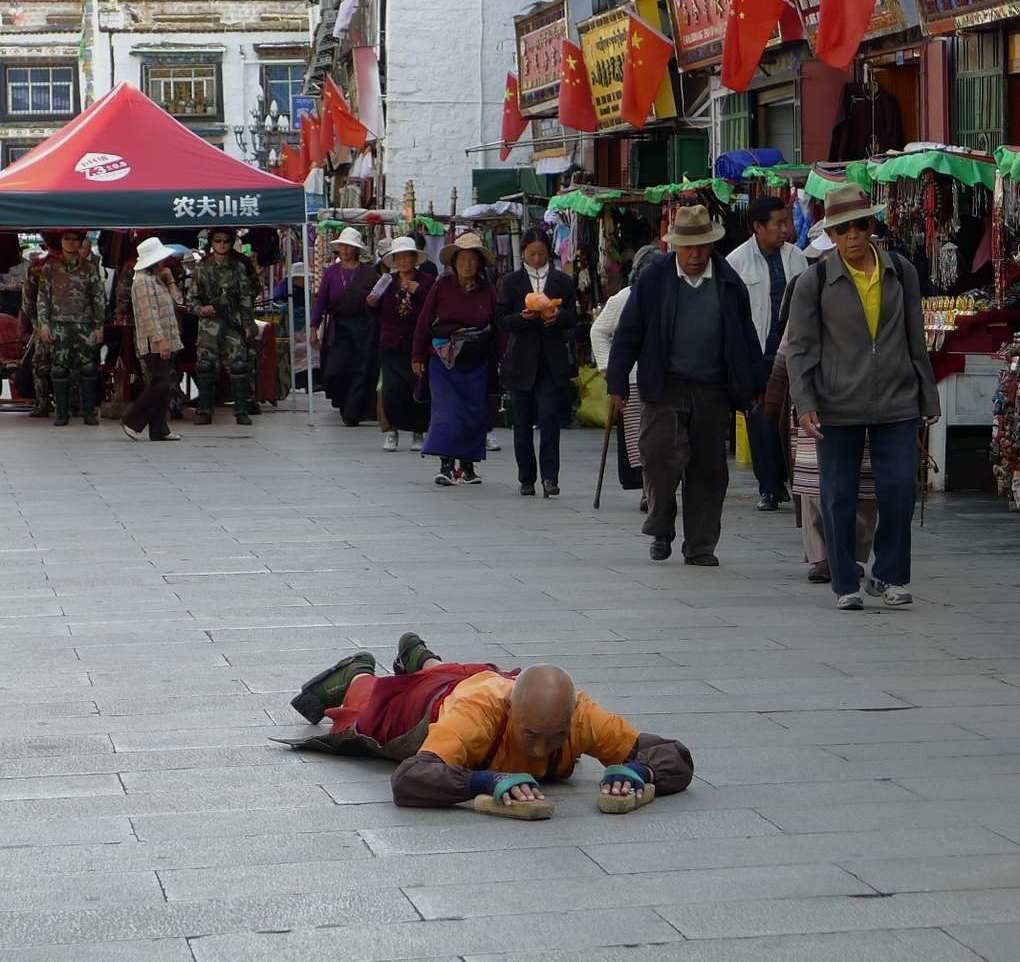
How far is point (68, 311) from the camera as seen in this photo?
19.3 metres

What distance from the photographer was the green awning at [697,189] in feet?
50.8

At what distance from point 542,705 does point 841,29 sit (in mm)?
10531

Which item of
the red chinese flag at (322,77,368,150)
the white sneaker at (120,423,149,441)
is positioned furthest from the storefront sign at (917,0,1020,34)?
the red chinese flag at (322,77,368,150)

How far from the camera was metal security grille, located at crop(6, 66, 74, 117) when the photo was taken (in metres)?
66.7

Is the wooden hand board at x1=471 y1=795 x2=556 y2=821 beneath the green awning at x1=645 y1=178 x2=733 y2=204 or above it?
beneath

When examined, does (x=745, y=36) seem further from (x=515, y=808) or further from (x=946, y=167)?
(x=515, y=808)

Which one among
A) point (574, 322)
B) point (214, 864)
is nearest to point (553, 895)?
point (214, 864)

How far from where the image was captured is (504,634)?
8.05 meters

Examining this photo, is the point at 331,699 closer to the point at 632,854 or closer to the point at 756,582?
the point at 632,854

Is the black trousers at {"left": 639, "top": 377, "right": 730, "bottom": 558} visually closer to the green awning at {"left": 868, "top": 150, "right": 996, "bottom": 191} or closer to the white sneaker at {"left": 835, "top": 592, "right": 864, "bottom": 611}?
the white sneaker at {"left": 835, "top": 592, "right": 864, "bottom": 611}

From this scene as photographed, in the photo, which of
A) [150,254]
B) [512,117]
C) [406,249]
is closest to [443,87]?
[512,117]

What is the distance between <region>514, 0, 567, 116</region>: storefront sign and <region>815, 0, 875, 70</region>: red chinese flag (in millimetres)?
8672

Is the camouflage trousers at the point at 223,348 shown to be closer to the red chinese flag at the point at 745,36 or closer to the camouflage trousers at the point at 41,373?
the camouflage trousers at the point at 41,373

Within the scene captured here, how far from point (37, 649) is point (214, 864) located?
124 inches
